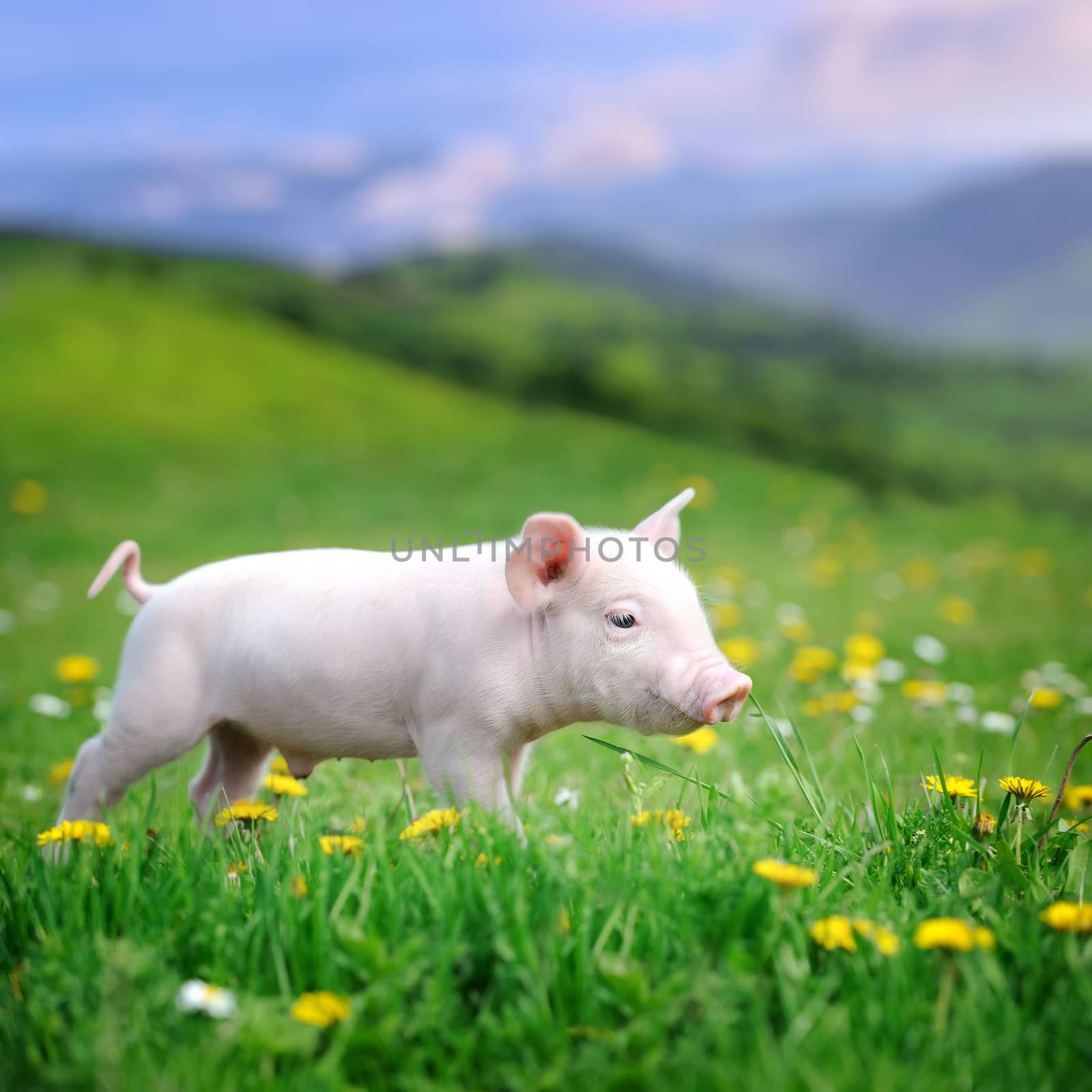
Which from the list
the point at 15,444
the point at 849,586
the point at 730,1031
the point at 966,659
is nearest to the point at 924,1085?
the point at 730,1031

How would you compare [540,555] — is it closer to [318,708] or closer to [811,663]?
[318,708]

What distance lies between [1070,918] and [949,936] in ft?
1.11

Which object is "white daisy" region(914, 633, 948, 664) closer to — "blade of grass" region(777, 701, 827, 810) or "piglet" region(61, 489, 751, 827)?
"blade of grass" region(777, 701, 827, 810)

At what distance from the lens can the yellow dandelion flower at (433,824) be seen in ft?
7.98

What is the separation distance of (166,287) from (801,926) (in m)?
15.2

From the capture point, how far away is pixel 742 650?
4.93m

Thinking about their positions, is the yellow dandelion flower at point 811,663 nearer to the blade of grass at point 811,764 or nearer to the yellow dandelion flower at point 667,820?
the blade of grass at point 811,764

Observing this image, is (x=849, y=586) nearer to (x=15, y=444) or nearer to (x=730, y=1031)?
(x=730, y=1031)

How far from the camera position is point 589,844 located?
7.91ft

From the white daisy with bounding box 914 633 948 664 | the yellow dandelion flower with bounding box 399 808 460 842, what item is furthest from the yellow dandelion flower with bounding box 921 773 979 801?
the white daisy with bounding box 914 633 948 664

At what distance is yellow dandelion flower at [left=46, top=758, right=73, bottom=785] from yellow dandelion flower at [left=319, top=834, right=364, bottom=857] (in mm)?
1644

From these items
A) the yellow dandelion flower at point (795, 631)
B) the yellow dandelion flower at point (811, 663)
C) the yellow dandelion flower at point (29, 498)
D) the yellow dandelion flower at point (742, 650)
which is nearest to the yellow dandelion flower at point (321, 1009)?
the yellow dandelion flower at point (742, 650)

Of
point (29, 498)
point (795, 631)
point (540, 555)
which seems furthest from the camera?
point (29, 498)

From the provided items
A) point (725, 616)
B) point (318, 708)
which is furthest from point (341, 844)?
point (725, 616)
